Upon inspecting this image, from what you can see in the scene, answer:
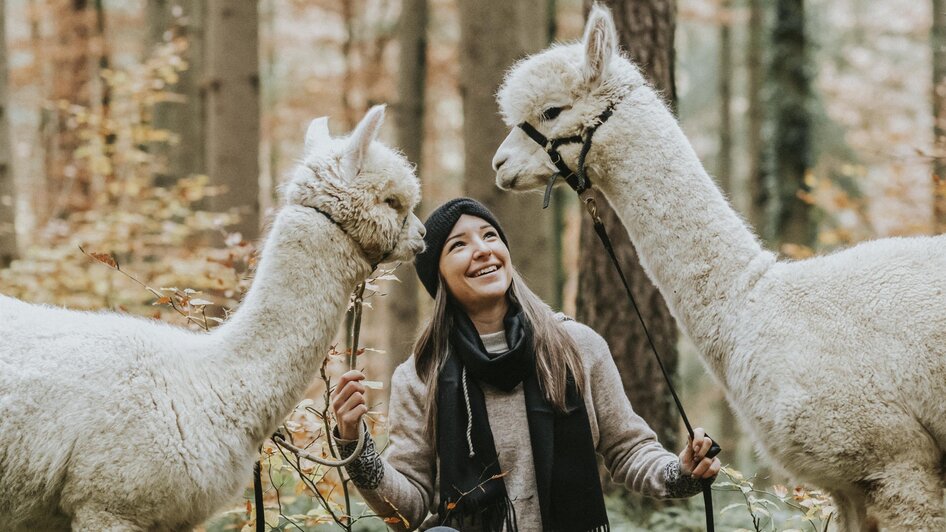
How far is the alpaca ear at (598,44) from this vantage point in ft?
10.1

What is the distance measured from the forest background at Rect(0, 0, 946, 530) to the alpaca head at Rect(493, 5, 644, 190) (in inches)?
32.2

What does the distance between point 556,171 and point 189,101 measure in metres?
8.11

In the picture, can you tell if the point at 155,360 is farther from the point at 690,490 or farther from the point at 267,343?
the point at 690,490

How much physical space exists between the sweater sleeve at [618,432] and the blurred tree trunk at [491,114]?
9.60 feet

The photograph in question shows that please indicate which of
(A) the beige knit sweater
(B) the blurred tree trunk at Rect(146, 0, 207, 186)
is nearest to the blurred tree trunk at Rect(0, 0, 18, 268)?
(B) the blurred tree trunk at Rect(146, 0, 207, 186)

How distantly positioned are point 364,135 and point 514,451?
140 cm

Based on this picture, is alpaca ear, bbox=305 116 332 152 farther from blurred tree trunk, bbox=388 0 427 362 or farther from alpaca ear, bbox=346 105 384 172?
blurred tree trunk, bbox=388 0 427 362

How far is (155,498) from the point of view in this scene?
2.46 m

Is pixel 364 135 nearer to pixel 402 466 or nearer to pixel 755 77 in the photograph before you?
pixel 402 466

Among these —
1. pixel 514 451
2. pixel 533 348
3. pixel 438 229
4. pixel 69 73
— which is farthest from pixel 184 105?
pixel 514 451

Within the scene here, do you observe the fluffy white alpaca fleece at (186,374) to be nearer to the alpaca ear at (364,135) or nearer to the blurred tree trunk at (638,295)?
the alpaca ear at (364,135)

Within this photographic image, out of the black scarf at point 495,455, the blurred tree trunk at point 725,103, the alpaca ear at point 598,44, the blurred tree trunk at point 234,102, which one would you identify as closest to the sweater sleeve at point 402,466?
the black scarf at point 495,455

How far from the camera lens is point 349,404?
2900 millimetres

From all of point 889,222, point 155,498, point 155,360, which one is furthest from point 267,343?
point 889,222
